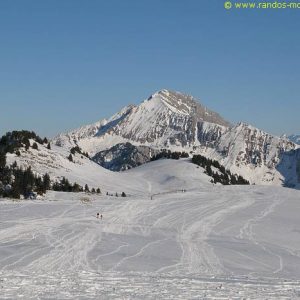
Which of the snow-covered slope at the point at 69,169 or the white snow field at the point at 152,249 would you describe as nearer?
the white snow field at the point at 152,249

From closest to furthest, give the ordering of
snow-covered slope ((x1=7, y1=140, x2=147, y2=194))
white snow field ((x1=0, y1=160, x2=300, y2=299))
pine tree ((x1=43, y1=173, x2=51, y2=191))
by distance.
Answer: white snow field ((x1=0, y1=160, x2=300, y2=299))
pine tree ((x1=43, y1=173, x2=51, y2=191))
snow-covered slope ((x1=7, y1=140, x2=147, y2=194))

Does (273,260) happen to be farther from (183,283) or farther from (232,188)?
(232,188)

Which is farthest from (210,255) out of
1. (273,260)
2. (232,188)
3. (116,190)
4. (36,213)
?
(116,190)

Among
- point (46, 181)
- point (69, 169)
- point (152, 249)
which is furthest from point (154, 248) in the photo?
point (69, 169)

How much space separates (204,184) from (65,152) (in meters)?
46.9

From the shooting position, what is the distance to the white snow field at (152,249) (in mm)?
20516

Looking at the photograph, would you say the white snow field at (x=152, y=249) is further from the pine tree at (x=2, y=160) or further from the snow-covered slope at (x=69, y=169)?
the snow-covered slope at (x=69, y=169)

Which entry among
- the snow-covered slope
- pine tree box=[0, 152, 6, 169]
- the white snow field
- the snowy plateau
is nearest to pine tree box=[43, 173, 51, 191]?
the snow-covered slope

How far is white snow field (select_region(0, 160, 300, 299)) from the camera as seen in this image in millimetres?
20516

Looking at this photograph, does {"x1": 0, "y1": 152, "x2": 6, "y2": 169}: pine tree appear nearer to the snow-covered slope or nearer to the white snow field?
the snow-covered slope

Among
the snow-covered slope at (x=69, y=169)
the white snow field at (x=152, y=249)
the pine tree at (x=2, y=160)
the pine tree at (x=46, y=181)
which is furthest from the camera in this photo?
the snow-covered slope at (x=69, y=169)

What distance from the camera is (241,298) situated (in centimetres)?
1822

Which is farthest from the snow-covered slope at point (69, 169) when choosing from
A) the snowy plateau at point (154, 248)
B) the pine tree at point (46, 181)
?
the snowy plateau at point (154, 248)

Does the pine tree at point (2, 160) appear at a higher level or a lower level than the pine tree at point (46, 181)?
higher
